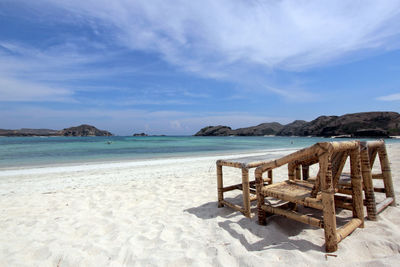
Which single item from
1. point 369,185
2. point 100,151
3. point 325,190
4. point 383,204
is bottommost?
point 100,151

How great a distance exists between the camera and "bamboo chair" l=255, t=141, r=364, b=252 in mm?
1980

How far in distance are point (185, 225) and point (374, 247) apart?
7.08 ft

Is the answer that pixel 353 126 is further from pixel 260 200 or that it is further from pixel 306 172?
pixel 260 200

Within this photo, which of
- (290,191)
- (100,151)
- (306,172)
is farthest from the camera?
(100,151)

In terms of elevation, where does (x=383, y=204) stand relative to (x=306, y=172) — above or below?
below

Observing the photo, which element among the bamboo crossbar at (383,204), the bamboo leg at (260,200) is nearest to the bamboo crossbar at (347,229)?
the bamboo crossbar at (383,204)

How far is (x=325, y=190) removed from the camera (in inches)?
78.5

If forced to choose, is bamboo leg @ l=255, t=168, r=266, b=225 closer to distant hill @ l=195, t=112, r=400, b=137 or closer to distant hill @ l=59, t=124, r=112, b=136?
distant hill @ l=195, t=112, r=400, b=137

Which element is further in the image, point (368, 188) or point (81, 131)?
point (81, 131)

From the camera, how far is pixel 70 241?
252 centimetres

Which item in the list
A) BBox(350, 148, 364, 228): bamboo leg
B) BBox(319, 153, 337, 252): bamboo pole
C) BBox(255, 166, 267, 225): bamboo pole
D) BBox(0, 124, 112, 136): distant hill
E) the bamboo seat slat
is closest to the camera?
BBox(319, 153, 337, 252): bamboo pole

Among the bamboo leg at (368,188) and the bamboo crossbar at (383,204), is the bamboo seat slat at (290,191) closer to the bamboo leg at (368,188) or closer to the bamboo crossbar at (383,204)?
the bamboo leg at (368,188)

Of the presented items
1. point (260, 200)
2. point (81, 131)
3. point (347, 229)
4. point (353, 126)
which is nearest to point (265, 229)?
point (260, 200)

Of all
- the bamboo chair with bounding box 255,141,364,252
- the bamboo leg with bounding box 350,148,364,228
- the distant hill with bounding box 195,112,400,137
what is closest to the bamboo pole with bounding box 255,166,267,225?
the bamboo chair with bounding box 255,141,364,252
